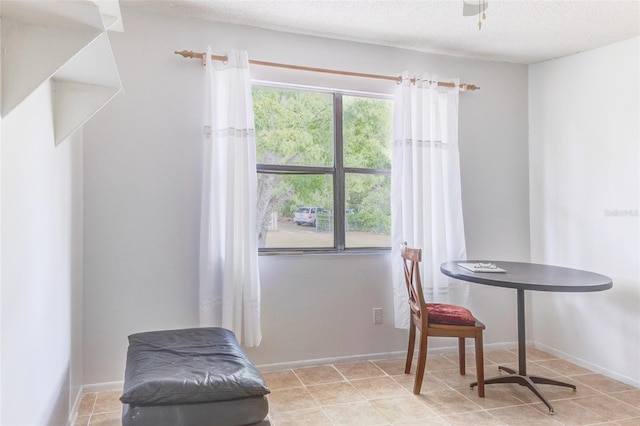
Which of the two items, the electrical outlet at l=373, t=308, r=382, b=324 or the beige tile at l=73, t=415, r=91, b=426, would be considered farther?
the electrical outlet at l=373, t=308, r=382, b=324

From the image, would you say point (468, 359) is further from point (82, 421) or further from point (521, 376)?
point (82, 421)

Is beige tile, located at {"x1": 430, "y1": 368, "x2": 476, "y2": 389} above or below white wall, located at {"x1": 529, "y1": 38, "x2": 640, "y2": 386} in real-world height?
below

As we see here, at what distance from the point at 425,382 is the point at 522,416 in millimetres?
649

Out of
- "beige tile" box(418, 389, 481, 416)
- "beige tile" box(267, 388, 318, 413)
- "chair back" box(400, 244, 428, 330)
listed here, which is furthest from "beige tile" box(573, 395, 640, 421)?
"beige tile" box(267, 388, 318, 413)

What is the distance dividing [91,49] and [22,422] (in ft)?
3.98

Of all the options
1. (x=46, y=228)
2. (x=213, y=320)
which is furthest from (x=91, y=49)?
(x=213, y=320)

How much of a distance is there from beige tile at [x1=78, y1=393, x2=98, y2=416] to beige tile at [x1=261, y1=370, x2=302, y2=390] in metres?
1.03

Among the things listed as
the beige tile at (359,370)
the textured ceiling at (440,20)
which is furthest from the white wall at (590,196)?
the beige tile at (359,370)

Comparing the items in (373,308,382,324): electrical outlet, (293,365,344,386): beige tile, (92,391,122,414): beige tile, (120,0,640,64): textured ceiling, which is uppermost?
(120,0,640,64): textured ceiling

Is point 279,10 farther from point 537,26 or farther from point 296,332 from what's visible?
point 296,332

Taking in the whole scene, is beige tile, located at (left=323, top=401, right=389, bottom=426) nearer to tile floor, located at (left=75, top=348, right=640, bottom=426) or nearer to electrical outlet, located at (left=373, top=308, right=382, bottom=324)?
tile floor, located at (left=75, top=348, right=640, bottom=426)

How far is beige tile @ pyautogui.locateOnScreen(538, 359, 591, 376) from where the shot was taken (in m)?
3.26

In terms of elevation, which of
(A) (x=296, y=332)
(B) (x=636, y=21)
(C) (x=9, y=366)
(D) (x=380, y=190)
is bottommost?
(A) (x=296, y=332)

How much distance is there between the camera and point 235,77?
2.92 m
